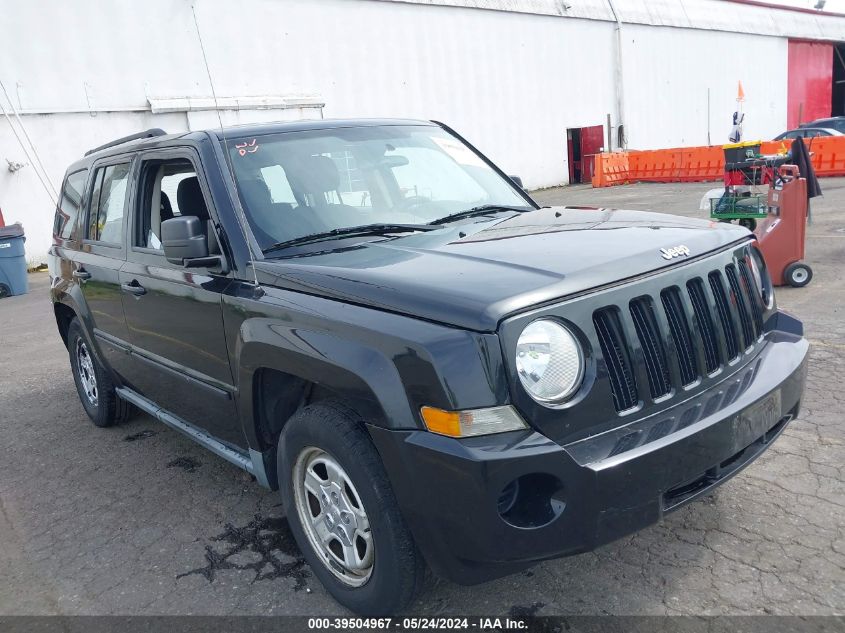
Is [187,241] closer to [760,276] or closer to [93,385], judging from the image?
[760,276]

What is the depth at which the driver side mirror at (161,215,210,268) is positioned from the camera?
3193 millimetres

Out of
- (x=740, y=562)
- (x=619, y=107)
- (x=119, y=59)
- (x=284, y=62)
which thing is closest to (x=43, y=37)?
(x=119, y=59)

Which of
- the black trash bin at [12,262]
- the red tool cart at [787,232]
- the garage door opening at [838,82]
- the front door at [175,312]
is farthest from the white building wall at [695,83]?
the front door at [175,312]

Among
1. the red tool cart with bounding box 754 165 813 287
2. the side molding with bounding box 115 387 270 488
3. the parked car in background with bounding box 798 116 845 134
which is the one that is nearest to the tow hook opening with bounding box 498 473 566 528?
the side molding with bounding box 115 387 270 488

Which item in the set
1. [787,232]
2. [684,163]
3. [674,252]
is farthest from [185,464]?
[684,163]

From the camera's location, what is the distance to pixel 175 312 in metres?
3.66

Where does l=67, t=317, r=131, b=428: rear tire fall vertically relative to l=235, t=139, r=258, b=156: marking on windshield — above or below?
below

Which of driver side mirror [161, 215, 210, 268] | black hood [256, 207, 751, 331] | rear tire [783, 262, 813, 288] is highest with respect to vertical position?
driver side mirror [161, 215, 210, 268]

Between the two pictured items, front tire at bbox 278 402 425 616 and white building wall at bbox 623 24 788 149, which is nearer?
front tire at bbox 278 402 425 616

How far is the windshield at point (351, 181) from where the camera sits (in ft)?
11.0

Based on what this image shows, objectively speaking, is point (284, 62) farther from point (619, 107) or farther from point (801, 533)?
point (801, 533)

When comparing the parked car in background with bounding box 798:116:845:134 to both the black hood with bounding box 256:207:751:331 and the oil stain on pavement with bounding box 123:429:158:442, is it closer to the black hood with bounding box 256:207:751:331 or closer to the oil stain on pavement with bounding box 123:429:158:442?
the black hood with bounding box 256:207:751:331

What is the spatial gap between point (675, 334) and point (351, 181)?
5.66 ft

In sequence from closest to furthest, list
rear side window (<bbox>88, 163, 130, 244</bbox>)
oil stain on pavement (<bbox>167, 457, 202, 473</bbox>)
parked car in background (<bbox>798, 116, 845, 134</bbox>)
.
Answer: rear side window (<bbox>88, 163, 130, 244</bbox>), oil stain on pavement (<bbox>167, 457, 202, 473</bbox>), parked car in background (<bbox>798, 116, 845, 134</bbox>)
